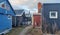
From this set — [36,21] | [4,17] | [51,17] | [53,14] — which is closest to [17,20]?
[36,21]

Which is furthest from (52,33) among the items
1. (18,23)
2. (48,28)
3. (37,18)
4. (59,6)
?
(18,23)

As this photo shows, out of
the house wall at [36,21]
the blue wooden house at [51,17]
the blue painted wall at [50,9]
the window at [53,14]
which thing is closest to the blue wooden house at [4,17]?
the blue wooden house at [51,17]

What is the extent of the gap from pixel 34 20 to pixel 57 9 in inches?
402

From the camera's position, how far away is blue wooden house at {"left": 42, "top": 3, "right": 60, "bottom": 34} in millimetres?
18594

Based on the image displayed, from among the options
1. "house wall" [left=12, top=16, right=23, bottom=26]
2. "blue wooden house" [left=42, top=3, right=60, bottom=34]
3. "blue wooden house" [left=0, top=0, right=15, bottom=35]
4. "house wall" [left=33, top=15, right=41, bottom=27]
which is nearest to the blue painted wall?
"blue wooden house" [left=42, top=3, right=60, bottom=34]

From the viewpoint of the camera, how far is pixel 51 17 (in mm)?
18703

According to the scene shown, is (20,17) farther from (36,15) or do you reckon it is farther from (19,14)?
(36,15)

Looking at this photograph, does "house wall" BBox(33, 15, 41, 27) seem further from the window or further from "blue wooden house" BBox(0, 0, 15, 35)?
the window

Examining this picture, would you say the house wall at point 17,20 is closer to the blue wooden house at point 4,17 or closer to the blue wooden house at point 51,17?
the blue wooden house at point 4,17

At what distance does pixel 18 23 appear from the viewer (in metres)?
34.2

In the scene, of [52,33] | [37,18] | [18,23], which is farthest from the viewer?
[18,23]

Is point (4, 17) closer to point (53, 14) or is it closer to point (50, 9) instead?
point (50, 9)

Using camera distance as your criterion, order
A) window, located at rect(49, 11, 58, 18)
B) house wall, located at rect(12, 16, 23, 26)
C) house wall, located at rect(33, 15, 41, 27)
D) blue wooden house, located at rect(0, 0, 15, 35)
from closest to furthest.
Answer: blue wooden house, located at rect(0, 0, 15, 35)
window, located at rect(49, 11, 58, 18)
house wall, located at rect(33, 15, 41, 27)
house wall, located at rect(12, 16, 23, 26)

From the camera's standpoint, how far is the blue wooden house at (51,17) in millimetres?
18594
